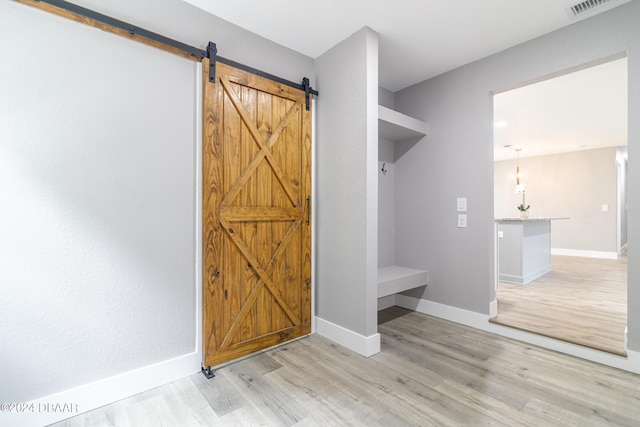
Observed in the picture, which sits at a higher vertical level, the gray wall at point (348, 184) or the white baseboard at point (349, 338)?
the gray wall at point (348, 184)

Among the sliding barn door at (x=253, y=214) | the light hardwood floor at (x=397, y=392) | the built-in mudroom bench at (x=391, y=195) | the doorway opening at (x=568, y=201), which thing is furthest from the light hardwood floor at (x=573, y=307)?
the sliding barn door at (x=253, y=214)

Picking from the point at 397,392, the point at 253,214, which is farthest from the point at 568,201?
the point at 253,214

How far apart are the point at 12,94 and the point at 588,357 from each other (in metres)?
4.20

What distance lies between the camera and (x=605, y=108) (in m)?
4.35

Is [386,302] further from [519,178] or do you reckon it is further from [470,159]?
[519,178]

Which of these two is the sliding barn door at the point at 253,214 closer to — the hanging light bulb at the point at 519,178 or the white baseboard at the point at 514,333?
the white baseboard at the point at 514,333

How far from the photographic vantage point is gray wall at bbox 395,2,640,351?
6.91 feet

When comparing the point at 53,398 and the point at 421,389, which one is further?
the point at 421,389

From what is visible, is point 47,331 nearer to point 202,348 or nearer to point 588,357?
point 202,348

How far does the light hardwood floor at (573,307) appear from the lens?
99.7 inches

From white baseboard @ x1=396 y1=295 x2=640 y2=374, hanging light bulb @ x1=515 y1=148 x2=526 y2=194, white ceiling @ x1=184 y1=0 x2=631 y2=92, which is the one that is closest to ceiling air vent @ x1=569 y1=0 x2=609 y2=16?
white ceiling @ x1=184 y1=0 x2=631 y2=92

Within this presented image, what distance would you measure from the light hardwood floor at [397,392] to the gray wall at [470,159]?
1.91 feet

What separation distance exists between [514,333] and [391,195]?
193cm

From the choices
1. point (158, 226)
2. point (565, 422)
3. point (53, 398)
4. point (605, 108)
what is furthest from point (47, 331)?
point (605, 108)
